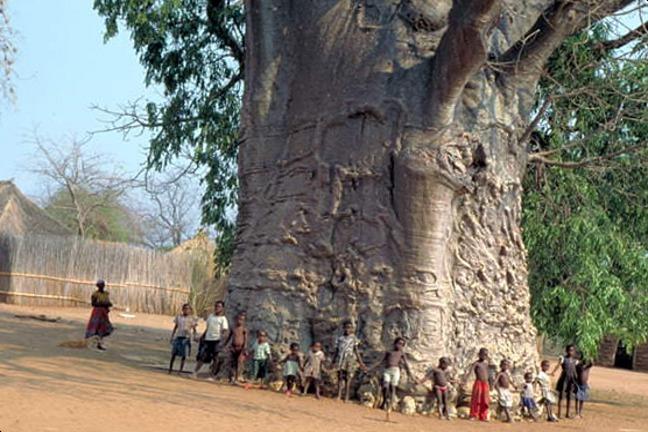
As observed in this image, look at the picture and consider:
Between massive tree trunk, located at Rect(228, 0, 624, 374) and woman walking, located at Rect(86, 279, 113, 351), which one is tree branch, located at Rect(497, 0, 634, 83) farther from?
woman walking, located at Rect(86, 279, 113, 351)

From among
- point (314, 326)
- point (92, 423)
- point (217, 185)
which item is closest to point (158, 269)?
point (217, 185)

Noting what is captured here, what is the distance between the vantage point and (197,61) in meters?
15.9

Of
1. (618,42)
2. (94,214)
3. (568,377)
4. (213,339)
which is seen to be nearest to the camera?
(213,339)

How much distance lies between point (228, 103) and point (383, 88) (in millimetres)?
5360

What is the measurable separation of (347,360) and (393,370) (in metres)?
0.63

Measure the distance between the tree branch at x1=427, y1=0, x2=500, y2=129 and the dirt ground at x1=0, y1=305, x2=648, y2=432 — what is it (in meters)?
3.48

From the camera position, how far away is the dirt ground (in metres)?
8.07

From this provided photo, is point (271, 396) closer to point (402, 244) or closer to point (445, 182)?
point (402, 244)

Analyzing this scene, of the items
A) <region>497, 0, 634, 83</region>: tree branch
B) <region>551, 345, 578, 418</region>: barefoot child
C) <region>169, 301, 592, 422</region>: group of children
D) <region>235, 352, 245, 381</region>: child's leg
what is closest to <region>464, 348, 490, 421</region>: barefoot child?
<region>169, 301, 592, 422</region>: group of children

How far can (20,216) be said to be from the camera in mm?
29688

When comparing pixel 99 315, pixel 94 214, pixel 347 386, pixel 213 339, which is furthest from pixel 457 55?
pixel 94 214

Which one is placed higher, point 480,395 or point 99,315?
point 99,315

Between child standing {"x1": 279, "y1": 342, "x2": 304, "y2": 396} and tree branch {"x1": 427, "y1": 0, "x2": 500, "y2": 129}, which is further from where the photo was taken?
child standing {"x1": 279, "y1": 342, "x2": 304, "y2": 396}

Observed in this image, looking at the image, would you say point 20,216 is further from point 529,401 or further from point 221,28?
point 529,401
